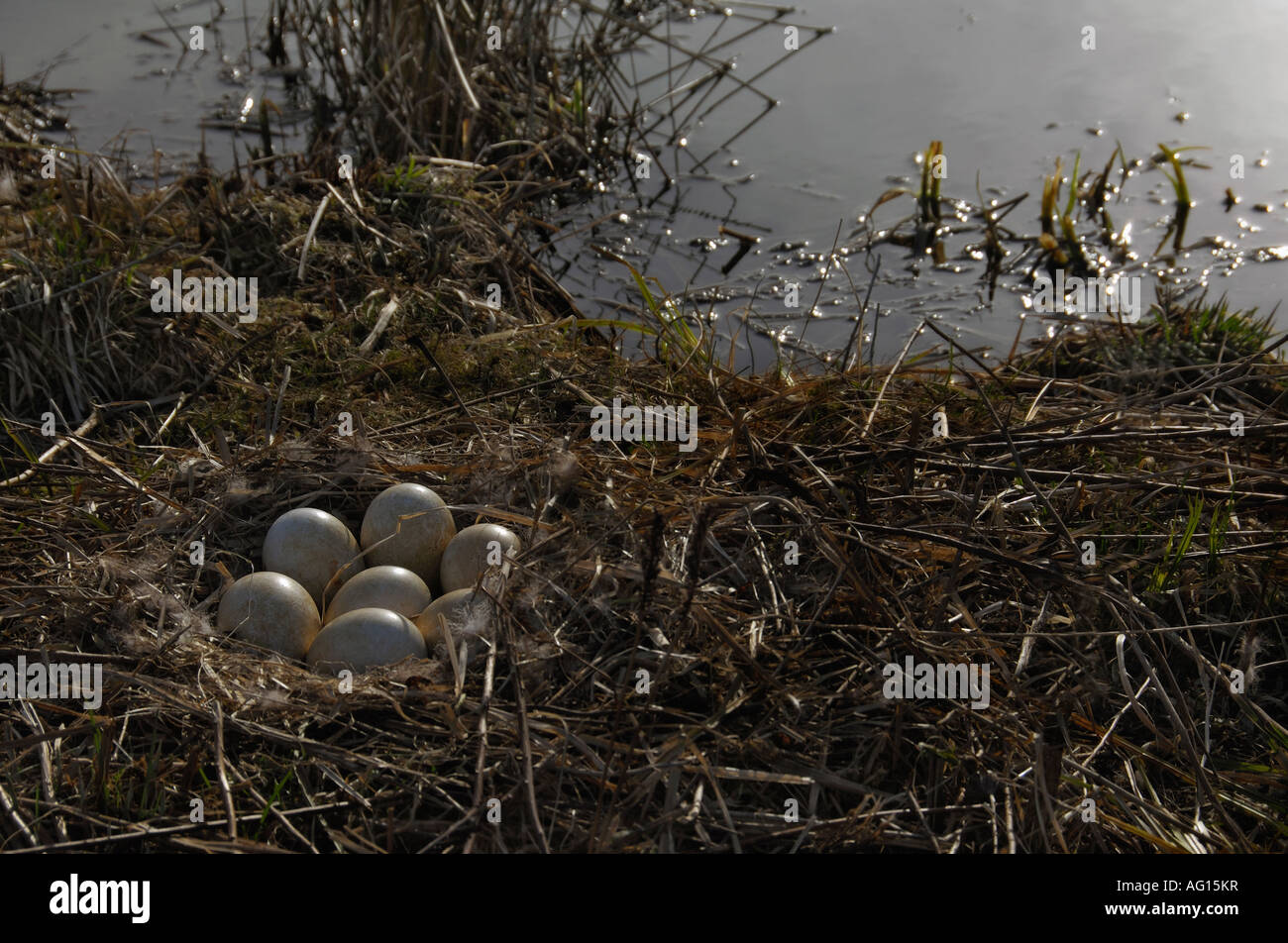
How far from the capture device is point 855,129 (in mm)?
5668

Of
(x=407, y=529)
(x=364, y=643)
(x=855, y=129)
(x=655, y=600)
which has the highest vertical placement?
(x=855, y=129)

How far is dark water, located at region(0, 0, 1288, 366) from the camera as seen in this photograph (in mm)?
4625

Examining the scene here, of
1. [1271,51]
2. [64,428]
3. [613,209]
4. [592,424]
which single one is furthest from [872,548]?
[1271,51]

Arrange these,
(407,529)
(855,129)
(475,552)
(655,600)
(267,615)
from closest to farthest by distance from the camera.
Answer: (655,600) → (267,615) → (475,552) → (407,529) → (855,129)

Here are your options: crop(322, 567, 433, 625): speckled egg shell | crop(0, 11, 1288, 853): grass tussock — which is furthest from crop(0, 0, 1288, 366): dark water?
crop(322, 567, 433, 625): speckled egg shell

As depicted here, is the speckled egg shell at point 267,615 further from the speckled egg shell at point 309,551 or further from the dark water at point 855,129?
the dark water at point 855,129

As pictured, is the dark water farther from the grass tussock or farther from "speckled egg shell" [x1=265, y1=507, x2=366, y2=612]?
"speckled egg shell" [x1=265, y1=507, x2=366, y2=612]

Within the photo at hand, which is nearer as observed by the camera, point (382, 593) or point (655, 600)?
point (655, 600)

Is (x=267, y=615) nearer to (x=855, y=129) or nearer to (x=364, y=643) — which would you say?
(x=364, y=643)

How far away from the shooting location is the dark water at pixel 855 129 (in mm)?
4625

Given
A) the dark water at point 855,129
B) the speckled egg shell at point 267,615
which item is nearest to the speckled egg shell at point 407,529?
the speckled egg shell at point 267,615

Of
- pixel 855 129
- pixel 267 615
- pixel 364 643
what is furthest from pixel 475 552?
pixel 855 129

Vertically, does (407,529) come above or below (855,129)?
below

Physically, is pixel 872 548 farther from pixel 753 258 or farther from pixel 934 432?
pixel 753 258
